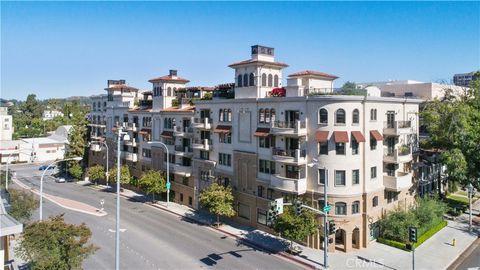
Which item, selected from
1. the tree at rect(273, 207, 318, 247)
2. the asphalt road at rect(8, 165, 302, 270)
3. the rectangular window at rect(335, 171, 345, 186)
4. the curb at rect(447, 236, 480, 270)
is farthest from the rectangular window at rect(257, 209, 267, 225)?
the curb at rect(447, 236, 480, 270)

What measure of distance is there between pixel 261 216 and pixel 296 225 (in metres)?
8.82

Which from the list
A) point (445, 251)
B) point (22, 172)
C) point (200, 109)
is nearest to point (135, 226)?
point (200, 109)

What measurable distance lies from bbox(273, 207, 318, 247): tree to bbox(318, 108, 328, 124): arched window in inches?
342

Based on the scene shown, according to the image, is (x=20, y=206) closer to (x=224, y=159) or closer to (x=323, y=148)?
(x=224, y=159)

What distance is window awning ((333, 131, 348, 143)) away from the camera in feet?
110

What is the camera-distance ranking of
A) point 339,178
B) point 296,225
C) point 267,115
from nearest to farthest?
1. point 296,225
2. point 339,178
3. point 267,115

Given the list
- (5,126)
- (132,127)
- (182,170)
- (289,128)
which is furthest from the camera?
(5,126)

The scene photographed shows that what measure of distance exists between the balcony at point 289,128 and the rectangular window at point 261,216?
9308 mm

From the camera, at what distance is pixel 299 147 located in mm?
36656

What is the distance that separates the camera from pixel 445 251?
114ft

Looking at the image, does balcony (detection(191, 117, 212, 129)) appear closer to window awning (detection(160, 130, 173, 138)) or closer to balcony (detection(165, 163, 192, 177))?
balcony (detection(165, 163, 192, 177))


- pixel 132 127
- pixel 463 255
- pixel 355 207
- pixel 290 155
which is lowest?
A: pixel 463 255

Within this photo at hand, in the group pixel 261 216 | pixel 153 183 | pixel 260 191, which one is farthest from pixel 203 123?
pixel 261 216

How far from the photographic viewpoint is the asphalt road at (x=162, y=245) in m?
31.8
